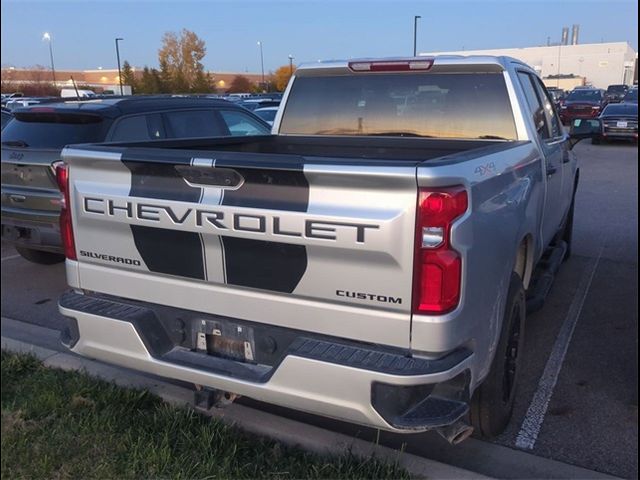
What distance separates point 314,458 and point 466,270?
1.34 metres

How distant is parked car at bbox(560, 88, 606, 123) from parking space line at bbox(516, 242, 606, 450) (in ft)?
61.2

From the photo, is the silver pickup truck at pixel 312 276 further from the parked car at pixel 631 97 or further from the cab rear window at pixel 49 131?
the parked car at pixel 631 97

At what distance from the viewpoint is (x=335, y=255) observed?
2.54 metres

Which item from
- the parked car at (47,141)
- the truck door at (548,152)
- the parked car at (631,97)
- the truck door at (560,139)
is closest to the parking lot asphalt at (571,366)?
the parked car at (47,141)

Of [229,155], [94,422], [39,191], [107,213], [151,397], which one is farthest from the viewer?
[39,191]

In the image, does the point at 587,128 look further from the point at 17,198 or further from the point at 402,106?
the point at 17,198

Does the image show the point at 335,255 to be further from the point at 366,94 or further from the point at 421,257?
the point at 366,94

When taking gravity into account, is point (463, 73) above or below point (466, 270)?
above

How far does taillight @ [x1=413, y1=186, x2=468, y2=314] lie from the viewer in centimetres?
240

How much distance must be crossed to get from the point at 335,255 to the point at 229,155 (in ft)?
2.28

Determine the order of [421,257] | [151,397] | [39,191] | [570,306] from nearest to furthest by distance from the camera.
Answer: [421,257] → [151,397] → [570,306] → [39,191]

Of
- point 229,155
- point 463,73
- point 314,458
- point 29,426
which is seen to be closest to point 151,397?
point 29,426

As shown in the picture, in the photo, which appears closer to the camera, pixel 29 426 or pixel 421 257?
pixel 421 257

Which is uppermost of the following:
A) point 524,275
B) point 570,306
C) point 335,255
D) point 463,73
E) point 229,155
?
point 463,73
